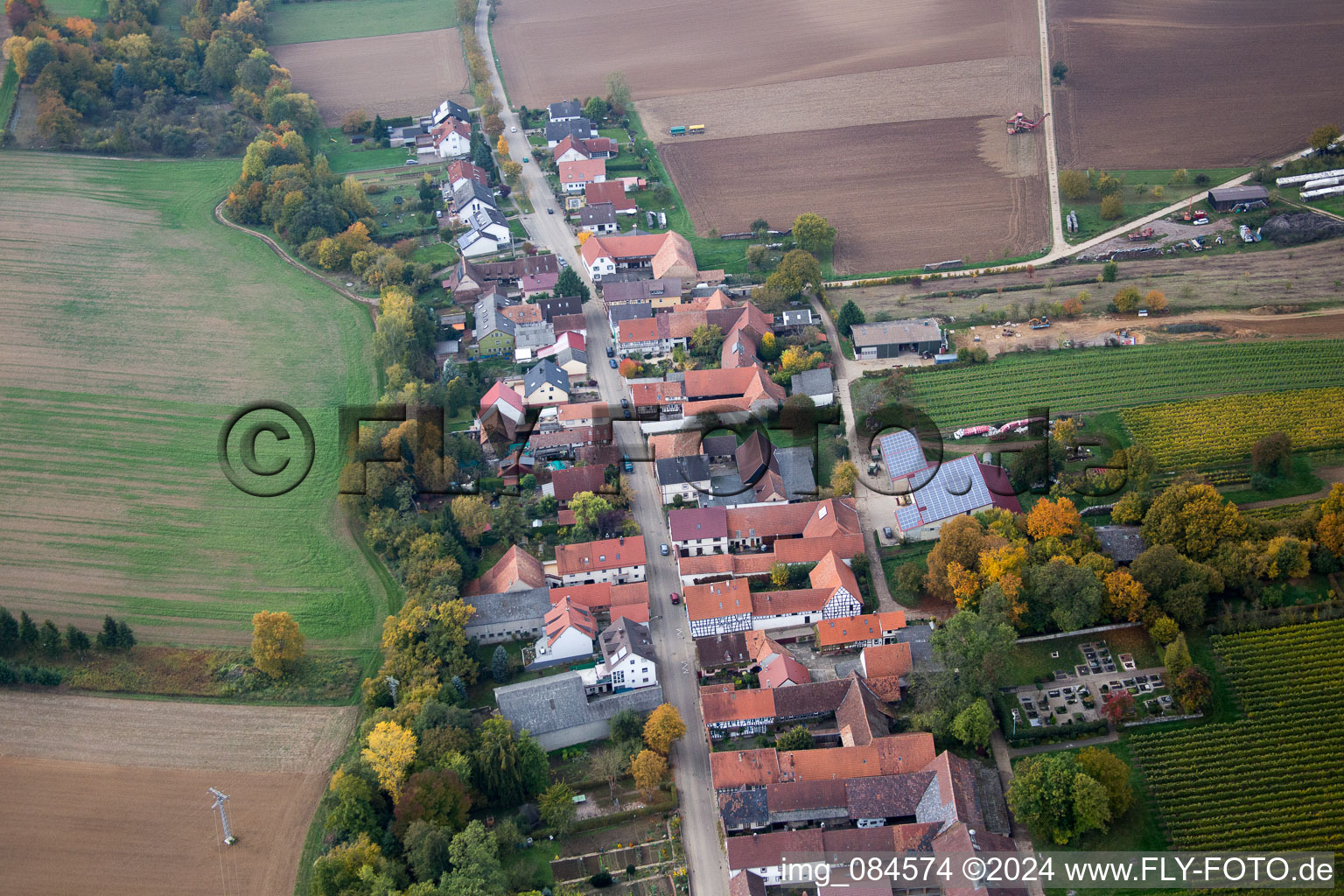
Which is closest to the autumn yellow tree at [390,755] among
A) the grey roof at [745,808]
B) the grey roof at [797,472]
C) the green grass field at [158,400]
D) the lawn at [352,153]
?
the green grass field at [158,400]

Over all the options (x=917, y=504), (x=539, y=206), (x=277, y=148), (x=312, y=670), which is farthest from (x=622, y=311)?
(x=277, y=148)

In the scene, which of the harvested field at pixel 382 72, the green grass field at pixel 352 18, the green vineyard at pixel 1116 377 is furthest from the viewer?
the green grass field at pixel 352 18

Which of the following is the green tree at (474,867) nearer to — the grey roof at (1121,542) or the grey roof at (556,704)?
the grey roof at (556,704)

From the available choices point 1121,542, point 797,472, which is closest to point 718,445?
point 797,472

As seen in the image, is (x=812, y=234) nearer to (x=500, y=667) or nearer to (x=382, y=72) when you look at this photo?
(x=500, y=667)

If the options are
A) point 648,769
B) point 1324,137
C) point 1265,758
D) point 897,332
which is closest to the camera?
point 1265,758

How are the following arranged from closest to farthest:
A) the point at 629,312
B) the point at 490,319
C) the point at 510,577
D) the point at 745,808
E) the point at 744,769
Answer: the point at 745,808
the point at 744,769
the point at 510,577
the point at 490,319
the point at 629,312
